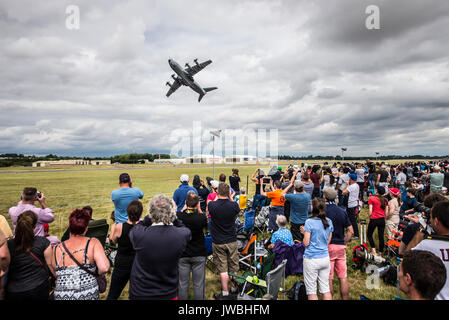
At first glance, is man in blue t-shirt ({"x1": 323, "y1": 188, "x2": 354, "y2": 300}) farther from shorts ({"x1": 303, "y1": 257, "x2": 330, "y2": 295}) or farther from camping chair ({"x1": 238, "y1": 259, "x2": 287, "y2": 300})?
camping chair ({"x1": 238, "y1": 259, "x2": 287, "y2": 300})

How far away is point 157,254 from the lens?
262 centimetres

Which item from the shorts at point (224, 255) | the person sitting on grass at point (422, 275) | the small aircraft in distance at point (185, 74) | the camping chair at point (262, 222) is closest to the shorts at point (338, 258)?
the shorts at point (224, 255)

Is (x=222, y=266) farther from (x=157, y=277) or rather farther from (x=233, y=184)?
(x=233, y=184)

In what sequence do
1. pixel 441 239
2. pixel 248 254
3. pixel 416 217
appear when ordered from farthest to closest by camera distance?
pixel 248 254 → pixel 416 217 → pixel 441 239

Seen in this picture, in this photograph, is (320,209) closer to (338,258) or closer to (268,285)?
(338,258)

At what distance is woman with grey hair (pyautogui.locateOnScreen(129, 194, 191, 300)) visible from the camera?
8.65 feet

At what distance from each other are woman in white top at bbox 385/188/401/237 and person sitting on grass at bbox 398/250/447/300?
18.4ft

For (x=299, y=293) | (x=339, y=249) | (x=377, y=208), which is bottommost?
(x=299, y=293)

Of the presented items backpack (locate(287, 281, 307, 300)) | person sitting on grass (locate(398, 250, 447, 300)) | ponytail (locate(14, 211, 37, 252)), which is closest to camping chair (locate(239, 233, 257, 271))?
backpack (locate(287, 281, 307, 300))

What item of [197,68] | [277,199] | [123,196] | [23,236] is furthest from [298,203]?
[197,68]

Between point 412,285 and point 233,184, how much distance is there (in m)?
8.94

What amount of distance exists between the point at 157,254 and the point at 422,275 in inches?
102

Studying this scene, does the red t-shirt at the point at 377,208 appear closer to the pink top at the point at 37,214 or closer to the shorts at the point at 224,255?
the shorts at the point at 224,255

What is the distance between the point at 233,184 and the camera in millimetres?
10758
